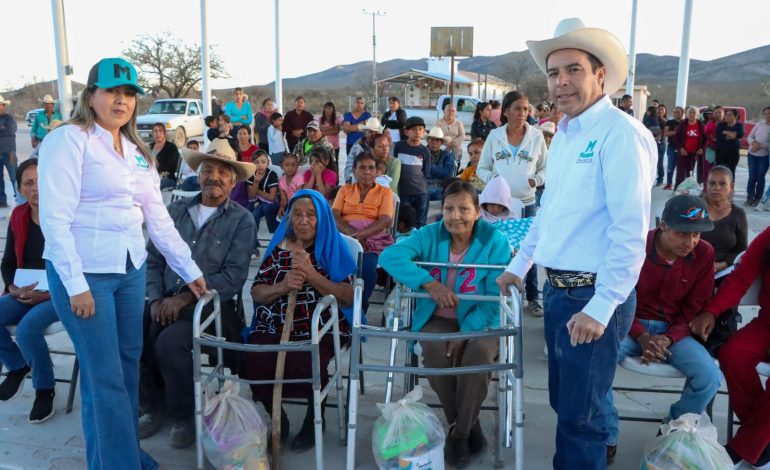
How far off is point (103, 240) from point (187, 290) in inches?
39.5

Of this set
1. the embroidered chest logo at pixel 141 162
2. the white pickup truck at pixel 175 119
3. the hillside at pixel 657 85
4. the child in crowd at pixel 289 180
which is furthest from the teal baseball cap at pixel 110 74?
the hillside at pixel 657 85

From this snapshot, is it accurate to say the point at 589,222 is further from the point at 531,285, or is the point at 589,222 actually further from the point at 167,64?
the point at 167,64

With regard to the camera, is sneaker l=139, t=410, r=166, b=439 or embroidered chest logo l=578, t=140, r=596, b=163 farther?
sneaker l=139, t=410, r=166, b=439

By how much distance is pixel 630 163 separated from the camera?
1.96m

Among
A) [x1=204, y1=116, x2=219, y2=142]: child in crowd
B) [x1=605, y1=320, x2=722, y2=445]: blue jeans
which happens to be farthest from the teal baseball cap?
[x1=204, y1=116, x2=219, y2=142]: child in crowd

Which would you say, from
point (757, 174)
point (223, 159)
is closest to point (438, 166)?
point (223, 159)

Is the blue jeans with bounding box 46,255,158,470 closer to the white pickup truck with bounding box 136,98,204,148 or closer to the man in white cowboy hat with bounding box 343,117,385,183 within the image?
the man in white cowboy hat with bounding box 343,117,385,183

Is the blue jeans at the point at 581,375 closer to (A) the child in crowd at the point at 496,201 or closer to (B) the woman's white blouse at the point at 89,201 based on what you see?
(B) the woman's white blouse at the point at 89,201

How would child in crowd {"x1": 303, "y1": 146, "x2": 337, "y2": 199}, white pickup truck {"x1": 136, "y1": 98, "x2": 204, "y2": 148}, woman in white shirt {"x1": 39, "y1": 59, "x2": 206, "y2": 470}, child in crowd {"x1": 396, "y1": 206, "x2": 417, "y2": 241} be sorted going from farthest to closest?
1. white pickup truck {"x1": 136, "y1": 98, "x2": 204, "y2": 148}
2. child in crowd {"x1": 303, "y1": 146, "x2": 337, "y2": 199}
3. child in crowd {"x1": 396, "y1": 206, "x2": 417, "y2": 241}
4. woman in white shirt {"x1": 39, "y1": 59, "x2": 206, "y2": 470}

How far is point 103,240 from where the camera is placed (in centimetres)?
239

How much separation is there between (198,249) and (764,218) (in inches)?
364

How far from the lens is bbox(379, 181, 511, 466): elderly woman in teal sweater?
3.00 meters

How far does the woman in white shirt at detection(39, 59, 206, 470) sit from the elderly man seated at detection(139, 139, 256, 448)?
1.54ft

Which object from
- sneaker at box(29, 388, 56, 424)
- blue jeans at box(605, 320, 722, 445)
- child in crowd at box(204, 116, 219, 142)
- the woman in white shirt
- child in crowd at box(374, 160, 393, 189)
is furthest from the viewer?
child in crowd at box(204, 116, 219, 142)
